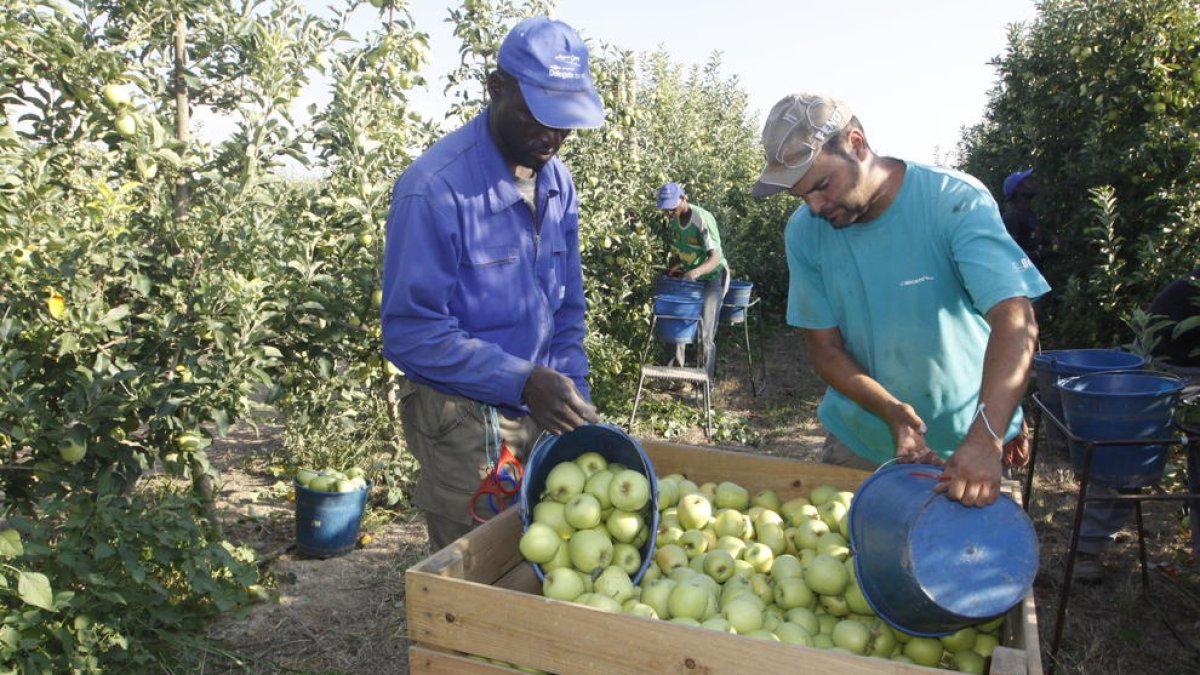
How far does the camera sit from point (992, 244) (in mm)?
2174

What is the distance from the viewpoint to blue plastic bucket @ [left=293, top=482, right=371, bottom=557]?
4508 millimetres

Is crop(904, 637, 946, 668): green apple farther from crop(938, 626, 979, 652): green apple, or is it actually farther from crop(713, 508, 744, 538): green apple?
crop(713, 508, 744, 538): green apple

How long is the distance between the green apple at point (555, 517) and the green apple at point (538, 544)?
0.13 ft

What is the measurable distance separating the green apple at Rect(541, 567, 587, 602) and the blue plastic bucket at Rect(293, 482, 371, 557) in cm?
292

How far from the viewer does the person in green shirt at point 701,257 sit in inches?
314

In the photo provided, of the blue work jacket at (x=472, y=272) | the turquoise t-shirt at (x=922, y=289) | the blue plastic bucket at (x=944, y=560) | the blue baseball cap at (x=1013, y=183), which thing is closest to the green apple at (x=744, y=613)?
the blue plastic bucket at (x=944, y=560)

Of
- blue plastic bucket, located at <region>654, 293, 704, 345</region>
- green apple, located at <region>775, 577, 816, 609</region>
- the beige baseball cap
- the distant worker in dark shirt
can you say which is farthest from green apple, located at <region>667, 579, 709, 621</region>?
the distant worker in dark shirt

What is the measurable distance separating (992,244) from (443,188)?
4.64 ft

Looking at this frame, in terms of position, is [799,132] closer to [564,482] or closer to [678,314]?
[564,482]

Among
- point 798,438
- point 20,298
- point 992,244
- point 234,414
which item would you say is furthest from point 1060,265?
point 20,298

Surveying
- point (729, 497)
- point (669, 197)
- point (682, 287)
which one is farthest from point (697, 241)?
point (729, 497)

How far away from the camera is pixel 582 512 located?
196cm

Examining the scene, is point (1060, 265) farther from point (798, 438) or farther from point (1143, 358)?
point (1143, 358)

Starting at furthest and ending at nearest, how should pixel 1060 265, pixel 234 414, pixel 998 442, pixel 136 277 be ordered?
pixel 1060 265, pixel 234 414, pixel 136 277, pixel 998 442
